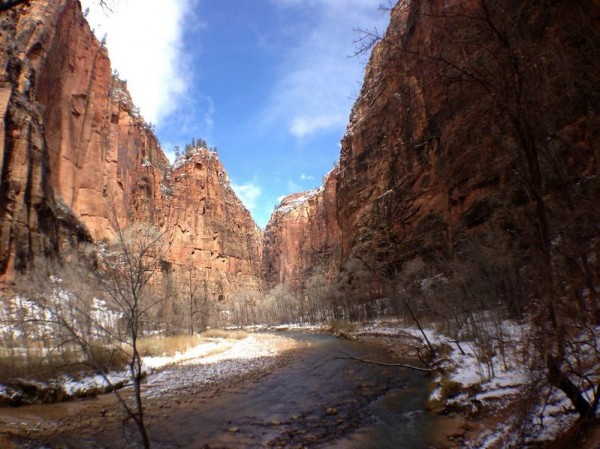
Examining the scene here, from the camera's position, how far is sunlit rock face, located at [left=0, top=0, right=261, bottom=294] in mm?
31281

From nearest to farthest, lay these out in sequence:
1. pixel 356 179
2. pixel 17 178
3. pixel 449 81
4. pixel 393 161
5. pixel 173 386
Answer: pixel 449 81
pixel 173 386
pixel 17 178
pixel 393 161
pixel 356 179

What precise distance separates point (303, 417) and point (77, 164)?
194 ft

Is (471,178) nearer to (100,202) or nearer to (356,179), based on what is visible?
(356,179)

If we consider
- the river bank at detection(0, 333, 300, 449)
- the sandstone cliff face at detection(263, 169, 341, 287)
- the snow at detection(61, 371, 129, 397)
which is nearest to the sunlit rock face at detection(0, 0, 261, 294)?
the river bank at detection(0, 333, 300, 449)

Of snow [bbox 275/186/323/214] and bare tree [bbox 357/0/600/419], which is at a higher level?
snow [bbox 275/186/323/214]

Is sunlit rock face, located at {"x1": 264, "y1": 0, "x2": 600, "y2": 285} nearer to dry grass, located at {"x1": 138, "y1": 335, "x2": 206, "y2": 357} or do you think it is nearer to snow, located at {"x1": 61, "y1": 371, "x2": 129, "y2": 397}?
snow, located at {"x1": 61, "y1": 371, "x2": 129, "y2": 397}

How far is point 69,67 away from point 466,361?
69.4 meters

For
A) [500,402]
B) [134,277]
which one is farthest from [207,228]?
[500,402]

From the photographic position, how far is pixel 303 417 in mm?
9148

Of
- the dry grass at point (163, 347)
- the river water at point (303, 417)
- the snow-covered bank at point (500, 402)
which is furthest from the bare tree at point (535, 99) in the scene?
the dry grass at point (163, 347)

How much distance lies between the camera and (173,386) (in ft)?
46.4

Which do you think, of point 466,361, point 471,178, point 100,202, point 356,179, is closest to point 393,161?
point 356,179

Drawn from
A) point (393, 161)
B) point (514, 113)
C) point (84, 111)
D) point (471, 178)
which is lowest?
point (514, 113)

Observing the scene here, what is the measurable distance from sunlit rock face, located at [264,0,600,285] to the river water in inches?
184
